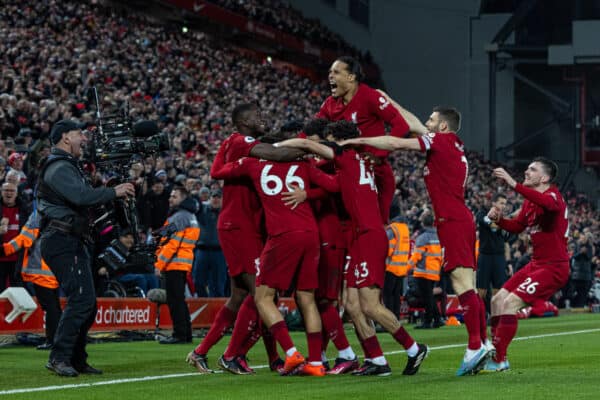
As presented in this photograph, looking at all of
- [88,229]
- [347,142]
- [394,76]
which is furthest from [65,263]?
[394,76]

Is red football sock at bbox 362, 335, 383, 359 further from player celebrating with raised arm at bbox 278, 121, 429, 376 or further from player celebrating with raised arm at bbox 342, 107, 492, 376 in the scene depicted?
player celebrating with raised arm at bbox 342, 107, 492, 376

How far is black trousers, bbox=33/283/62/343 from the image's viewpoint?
44.2 ft

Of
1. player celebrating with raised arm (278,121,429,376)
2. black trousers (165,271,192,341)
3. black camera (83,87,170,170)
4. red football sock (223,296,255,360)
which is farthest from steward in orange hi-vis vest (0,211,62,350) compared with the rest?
player celebrating with raised arm (278,121,429,376)

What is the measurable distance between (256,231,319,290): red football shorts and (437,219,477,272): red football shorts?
1.16m

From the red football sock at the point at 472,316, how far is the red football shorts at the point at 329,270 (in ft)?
3.80

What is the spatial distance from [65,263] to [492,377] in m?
3.87

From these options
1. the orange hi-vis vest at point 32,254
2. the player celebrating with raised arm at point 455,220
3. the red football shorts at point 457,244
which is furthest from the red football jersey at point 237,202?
the orange hi-vis vest at point 32,254

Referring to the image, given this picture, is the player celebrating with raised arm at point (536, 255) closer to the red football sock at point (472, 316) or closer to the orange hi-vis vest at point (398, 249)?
the red football sock at point (472, 316)

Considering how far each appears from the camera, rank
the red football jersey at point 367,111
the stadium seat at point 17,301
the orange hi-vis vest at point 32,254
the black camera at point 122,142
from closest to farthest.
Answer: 1. the red football jersey at point 367,111
2. the black camera at point 122,142
3. the orange hi-vis vest at point 32,254
4. the stadium seat at point 17,301

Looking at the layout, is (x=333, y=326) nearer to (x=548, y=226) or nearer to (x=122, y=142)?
(x=548, y=226)

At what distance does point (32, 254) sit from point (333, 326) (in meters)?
5.39

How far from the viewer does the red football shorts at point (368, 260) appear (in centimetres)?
981

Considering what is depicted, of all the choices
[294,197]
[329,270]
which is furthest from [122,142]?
[329,270]

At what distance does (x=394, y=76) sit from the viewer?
5941 centimetres
